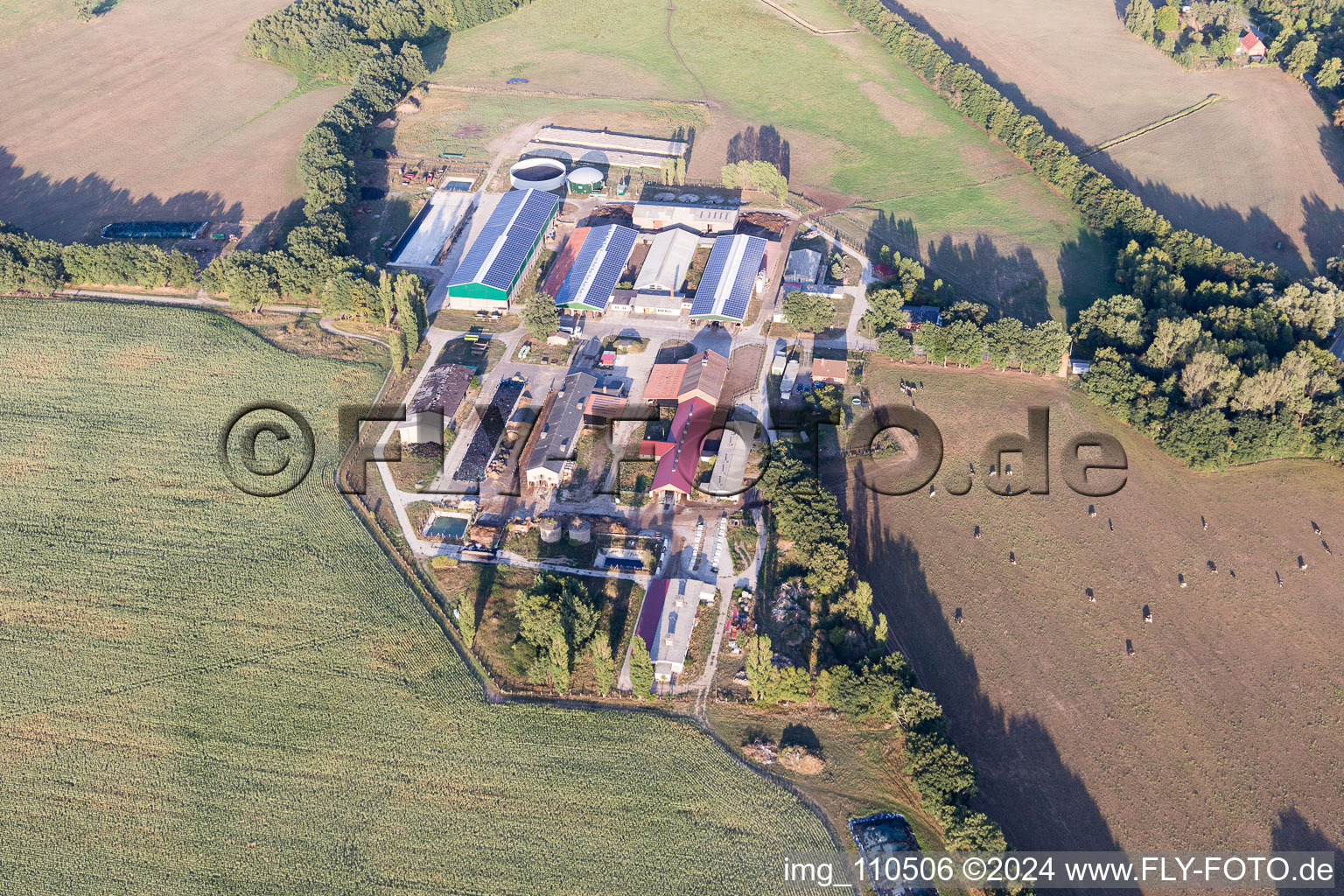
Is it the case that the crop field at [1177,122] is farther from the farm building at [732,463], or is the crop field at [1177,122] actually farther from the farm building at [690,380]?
the farm building at [732,463]

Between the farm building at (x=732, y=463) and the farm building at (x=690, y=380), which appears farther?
the farm building at (x=690, y=380)

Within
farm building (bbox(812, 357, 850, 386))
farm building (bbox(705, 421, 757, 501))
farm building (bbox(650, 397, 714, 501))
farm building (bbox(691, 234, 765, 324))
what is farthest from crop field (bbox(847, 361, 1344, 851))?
farm building (bbox(691, 234, 765, 324))

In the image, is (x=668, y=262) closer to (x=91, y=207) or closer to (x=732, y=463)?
(x=732, y=463)

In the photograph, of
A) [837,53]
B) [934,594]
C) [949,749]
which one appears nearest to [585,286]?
[934,594]

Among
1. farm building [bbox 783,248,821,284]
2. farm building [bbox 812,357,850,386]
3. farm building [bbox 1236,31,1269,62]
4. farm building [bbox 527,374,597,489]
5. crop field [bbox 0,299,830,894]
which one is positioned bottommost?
crop field [bbox 0,299,830,894]

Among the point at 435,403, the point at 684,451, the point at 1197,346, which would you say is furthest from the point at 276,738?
the point at 1197,346

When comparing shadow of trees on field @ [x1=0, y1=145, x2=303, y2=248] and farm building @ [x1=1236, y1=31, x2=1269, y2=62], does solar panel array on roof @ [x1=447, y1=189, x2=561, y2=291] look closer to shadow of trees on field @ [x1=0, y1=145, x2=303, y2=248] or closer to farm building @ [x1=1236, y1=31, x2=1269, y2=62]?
shadow of trees on field @ [x1=0, y1=145, x2=303, y2=248]

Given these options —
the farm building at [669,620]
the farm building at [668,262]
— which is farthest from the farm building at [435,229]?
the farm building at [669,620]
